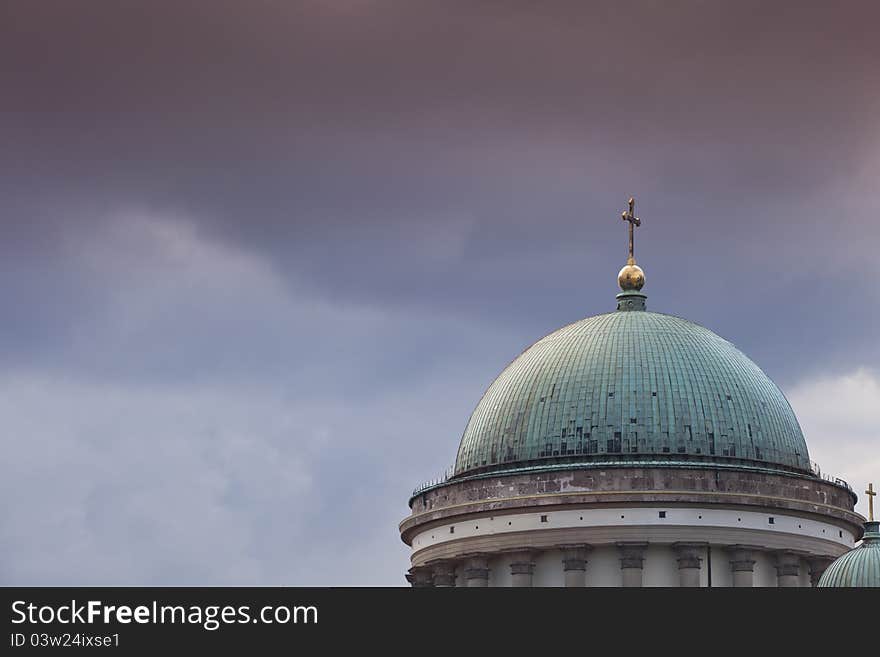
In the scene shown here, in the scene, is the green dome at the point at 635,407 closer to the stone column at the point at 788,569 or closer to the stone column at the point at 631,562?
the stone column at the point at 631,562

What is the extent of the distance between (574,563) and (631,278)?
60.0 feet

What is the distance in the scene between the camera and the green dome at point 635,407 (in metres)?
108

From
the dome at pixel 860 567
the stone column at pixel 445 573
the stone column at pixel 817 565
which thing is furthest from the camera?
the stone column at pixel 445 573

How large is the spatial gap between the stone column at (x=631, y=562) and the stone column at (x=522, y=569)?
4186 mm

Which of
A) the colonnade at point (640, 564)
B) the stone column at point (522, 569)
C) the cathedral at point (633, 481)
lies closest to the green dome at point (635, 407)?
the cathedral at point (633, 481)

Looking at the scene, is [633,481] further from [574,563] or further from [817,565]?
[817,565]

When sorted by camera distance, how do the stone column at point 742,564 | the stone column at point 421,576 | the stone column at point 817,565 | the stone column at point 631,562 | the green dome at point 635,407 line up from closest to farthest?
the stone column at point 631,562, the stone column at point 742,564, the stone column at point 817,565, the green dome at point 635,407, the stone column at point 421,576

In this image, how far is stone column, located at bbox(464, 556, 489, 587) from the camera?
108 m

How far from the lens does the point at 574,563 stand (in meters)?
105

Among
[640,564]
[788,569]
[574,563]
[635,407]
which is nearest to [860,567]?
[788,569]

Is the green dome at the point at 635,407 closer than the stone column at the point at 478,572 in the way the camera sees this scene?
No

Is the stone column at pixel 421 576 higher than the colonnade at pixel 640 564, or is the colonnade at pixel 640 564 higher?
the stone column at pixel 421 576
